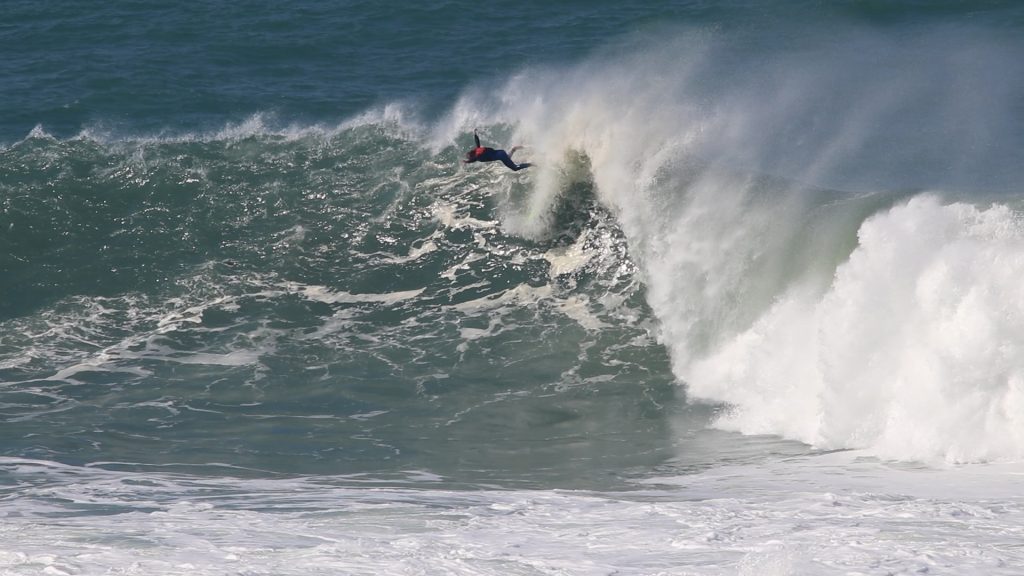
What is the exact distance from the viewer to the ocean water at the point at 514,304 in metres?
11.8

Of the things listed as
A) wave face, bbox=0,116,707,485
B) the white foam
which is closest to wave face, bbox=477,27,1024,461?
wave face, bbox=0,116,707,485

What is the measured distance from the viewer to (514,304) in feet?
64.7

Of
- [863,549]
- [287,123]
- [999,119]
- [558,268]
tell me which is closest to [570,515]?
[863,549]

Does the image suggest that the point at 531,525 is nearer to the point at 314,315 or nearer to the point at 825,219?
the point at 314,315

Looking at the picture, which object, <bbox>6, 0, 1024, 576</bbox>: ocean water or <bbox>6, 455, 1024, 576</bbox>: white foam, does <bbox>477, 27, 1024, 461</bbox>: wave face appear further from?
<bbox>6, 455, 1024, 576</bbox>: white foam

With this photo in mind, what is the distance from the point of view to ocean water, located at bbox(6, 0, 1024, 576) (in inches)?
466

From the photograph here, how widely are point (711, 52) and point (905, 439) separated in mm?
16233

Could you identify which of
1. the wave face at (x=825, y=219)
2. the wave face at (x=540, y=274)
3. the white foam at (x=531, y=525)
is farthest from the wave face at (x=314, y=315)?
the white foam at (x=531, y=525)

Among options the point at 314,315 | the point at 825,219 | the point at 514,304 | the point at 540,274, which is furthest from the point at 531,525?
the point at 825,219

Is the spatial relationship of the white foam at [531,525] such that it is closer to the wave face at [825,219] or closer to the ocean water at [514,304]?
the ocean water at [514,304]

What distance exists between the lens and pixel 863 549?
34.5ft

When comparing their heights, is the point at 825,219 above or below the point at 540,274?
above

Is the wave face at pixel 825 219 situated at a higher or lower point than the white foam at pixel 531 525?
higher

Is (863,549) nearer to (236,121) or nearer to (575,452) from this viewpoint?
(575,452)
